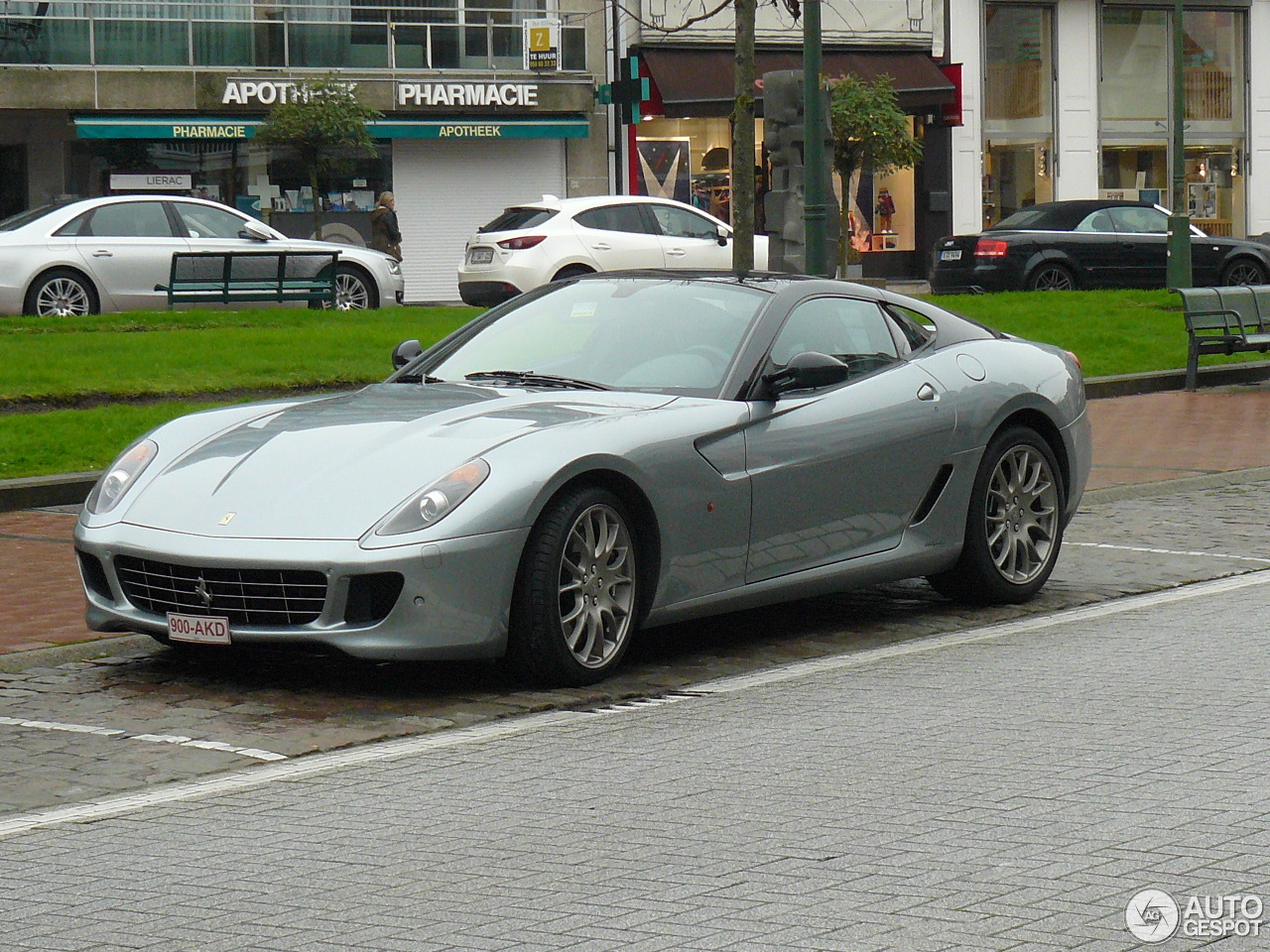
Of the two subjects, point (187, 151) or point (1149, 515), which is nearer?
point (1149, 515)

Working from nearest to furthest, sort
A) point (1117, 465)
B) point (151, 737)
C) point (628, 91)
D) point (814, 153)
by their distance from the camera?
point (151, 737) < point (1117, 465) < point (814, 153) < point (628, 91)

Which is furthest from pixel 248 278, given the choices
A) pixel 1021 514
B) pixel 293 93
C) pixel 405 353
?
pixel 1021 514

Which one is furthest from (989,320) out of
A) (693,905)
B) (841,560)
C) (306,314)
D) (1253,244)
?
(693,905)

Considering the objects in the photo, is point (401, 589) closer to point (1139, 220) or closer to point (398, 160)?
point (1139, 220)

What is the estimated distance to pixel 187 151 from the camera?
34938 mm

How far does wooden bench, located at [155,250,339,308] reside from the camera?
21016mm

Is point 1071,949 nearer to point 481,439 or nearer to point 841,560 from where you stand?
point 481,439

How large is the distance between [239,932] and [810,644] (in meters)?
3.84

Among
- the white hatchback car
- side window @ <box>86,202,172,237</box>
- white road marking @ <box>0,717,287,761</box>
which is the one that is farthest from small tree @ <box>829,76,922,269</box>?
white road marking @ <box>0,717,287,761</box>

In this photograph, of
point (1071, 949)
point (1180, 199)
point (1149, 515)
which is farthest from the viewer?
point (1180, 199)

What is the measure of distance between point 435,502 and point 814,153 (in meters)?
8.01

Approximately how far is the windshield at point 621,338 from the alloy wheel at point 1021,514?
137cm

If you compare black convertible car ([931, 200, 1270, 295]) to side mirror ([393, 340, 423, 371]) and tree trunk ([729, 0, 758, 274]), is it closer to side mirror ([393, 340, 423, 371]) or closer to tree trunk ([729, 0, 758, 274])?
tree trunk ([729, 0, 758, 274])

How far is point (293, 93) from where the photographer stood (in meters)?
34.1
